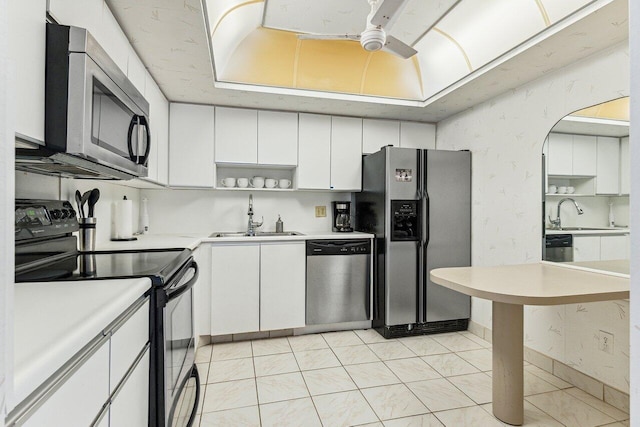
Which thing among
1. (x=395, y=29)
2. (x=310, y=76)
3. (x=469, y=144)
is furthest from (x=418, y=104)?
(x=310, y=76)

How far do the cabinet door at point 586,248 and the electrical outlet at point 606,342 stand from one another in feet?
1.55

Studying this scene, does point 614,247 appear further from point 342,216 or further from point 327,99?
point 327,99

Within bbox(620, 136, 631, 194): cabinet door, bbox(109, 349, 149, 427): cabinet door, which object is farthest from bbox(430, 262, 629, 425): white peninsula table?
bbox(109, 349, 149, 427): cabinet door

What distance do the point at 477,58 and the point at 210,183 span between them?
8.27 ft

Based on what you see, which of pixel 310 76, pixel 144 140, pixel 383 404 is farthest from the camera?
pixel 310 76

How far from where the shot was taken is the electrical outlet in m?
2.06

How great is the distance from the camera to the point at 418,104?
3.21m

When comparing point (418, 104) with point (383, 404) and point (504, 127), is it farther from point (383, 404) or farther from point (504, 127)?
point (383, 404)

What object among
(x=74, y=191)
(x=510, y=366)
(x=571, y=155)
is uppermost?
(x=571, y=155)

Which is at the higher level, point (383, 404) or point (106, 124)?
point (106, 124)

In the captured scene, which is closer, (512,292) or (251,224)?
(512,292)

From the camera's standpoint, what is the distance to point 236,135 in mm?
3211

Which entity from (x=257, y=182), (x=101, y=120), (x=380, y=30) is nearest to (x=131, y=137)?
(x=101, y=120)

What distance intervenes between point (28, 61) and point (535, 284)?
2.27m
